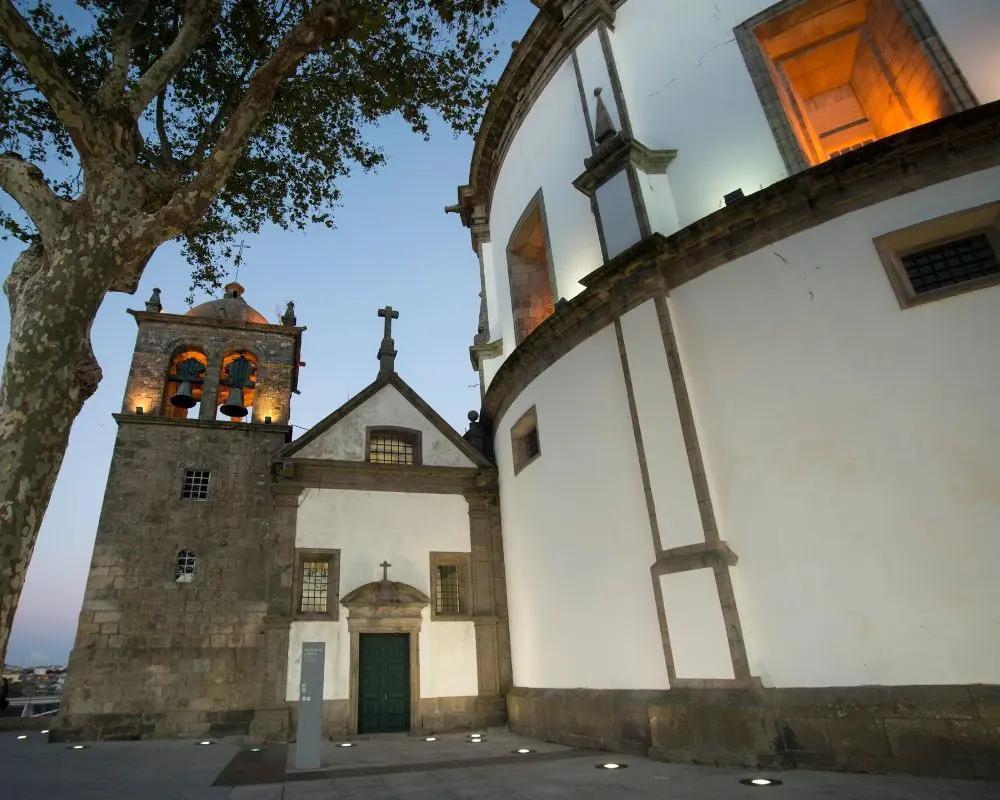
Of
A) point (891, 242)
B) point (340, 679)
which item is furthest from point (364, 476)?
point (891, 242)

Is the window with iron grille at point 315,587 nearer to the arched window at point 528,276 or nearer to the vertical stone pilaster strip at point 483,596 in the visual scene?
the vertical stone pilaster strip at point 483,596

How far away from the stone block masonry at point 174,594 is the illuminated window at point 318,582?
567mm

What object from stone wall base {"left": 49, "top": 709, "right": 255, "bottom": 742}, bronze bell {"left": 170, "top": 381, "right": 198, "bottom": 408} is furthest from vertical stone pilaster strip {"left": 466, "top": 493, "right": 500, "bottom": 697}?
bronze bell {"left": 170, "top": 381, "right": 198, "bottom": 408}

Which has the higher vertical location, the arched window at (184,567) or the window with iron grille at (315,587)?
the arched window at (184,567)

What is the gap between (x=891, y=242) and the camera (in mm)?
7543

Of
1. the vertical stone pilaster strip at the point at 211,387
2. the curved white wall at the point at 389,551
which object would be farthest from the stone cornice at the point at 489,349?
the vertical stone pilaster strip at the point at 211,387

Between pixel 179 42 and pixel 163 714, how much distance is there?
41.1 feet

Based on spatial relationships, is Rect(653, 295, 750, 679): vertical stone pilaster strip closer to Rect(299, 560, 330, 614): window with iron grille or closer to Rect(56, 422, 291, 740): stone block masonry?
Rect(299, 560, 330, 614): window with iron grille

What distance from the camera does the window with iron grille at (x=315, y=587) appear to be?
13.4 meters

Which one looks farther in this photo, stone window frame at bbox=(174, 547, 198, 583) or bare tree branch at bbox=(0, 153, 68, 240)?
stone window frame at bbox=(174, 547, 198, 583)

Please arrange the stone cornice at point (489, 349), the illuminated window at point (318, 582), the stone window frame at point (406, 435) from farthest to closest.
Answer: the stone cornice at point (489, 349), the stone window frame at point (406, 435), the illuminated window at point (318, 582)

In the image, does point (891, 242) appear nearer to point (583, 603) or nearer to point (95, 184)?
point (583, 603)

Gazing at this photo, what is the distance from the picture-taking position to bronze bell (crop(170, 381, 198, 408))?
52.0 feet

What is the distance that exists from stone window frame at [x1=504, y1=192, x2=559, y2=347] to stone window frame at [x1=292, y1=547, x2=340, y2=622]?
6689mm
